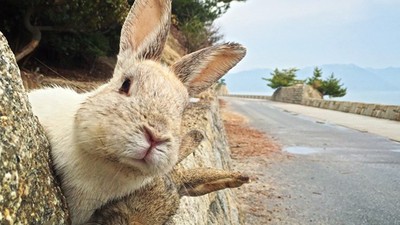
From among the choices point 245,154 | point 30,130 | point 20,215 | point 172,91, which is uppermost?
point 172,91

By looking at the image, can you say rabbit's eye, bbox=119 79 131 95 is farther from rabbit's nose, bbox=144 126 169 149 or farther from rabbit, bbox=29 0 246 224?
rabbit's nose, bbox=144 126 169 149

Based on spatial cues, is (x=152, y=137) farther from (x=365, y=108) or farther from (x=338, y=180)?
(x=365, y=108)

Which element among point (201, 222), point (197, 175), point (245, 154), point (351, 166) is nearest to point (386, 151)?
point (351, 166)

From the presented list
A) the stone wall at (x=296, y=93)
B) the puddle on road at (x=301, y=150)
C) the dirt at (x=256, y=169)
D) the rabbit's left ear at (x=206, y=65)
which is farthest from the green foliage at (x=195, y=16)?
the stone wall at (x=296, y=93)

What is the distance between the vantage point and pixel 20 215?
49.5 inches

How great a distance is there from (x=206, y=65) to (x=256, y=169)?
698 centimetres

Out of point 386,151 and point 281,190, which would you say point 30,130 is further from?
point 386,151

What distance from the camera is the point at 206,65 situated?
Answer: 8.15ft

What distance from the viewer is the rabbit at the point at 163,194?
1.88 metres

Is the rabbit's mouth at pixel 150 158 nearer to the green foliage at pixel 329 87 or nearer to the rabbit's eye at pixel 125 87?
the rabbit's eye at pixel 125 87

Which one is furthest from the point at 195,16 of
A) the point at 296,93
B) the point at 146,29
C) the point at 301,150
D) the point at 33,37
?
the point at 296,93

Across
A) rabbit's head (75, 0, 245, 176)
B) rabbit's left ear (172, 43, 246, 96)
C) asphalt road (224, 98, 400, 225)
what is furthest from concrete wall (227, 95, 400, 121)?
rabbit's head (75, 0, 245, 176)

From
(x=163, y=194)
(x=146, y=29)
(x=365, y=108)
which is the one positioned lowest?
(x=365, y=108)

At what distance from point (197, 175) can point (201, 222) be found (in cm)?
95
